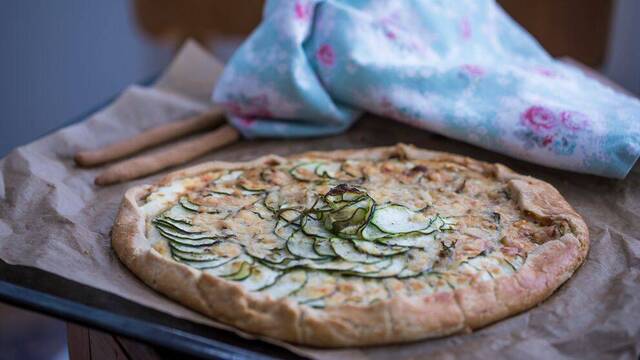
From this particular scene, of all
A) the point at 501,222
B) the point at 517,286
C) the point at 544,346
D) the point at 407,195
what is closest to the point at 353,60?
the point at 407,195

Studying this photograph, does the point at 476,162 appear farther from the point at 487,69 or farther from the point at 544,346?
the point at 544,346

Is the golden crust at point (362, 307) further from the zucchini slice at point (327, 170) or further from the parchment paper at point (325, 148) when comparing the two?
the zucchini slice at point (327, 170)

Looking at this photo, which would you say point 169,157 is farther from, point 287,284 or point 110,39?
point 110,39

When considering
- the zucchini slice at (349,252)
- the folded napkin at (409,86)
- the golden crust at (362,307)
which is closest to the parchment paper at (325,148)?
the golden crust at (362,307)

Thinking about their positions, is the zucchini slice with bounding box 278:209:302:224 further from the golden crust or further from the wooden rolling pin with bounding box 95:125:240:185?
the wooden rolling pin with bounding box 95:125:240:185

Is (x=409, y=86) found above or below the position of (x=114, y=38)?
above

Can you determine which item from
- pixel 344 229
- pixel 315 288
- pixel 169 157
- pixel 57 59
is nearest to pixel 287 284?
pixel 315 288
